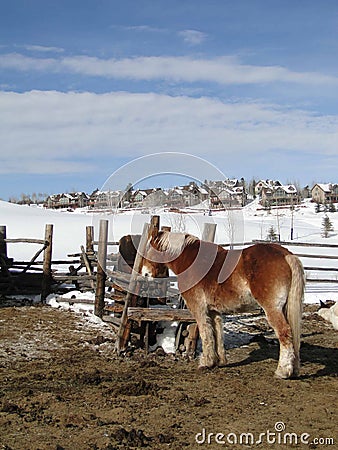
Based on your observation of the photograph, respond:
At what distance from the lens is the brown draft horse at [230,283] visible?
578cm

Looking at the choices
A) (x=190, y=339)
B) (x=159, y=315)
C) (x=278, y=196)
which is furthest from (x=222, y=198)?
(x=278, y=196)

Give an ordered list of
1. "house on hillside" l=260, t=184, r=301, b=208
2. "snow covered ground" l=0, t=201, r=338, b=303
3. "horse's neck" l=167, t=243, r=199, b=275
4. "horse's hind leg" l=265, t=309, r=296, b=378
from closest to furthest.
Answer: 1. "horse's hind leg" l=265, t=309, r=296, b=378
2. "horse's neck" l=167, t=243, r=199, b=275
3. "snow covered ground" l=0, t=201, r=338, b=303
4. "house on hillside" l=260, t=184, r=301, b=208

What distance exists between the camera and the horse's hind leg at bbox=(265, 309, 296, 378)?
18.9 ft

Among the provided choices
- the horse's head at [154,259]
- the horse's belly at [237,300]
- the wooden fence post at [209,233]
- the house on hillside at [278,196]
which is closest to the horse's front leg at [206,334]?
the horse's belly at [237,300]

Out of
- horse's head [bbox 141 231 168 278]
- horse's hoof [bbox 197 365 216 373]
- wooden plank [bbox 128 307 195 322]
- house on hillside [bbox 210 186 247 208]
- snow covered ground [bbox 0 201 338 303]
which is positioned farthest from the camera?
snow covered ground [bbox 0 201 338 303]

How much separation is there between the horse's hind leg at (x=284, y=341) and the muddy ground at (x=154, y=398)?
143mm

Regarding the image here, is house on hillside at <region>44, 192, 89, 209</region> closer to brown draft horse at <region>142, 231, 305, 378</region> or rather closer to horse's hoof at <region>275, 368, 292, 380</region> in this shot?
brown draft horse at <region>142, 231, 305, 378</region>

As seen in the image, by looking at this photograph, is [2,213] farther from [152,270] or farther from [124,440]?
[124,440]

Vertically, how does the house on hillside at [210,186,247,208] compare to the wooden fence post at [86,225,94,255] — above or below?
above

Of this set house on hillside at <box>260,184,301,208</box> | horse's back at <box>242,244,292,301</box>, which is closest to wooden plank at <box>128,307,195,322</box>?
horse's back at <box>242,244,292,301</box>

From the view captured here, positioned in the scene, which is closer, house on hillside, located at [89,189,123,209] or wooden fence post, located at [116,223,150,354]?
house on hillside, located at [89,189,123,209]

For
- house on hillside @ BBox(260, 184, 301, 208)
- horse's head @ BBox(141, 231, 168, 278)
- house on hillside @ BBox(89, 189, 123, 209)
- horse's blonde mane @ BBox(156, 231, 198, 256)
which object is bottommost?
horse's head @ BBox(141, 231, 168, 278)

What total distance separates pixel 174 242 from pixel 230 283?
0.98m

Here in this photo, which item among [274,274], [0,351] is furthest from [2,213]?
[274,274]
